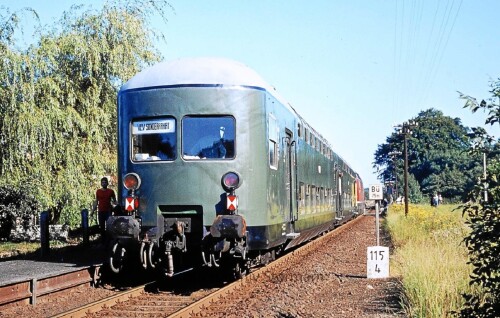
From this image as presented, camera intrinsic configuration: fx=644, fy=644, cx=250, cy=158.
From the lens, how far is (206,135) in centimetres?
972

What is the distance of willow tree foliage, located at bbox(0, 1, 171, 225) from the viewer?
669 inches

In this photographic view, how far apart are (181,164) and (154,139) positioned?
2.21ft

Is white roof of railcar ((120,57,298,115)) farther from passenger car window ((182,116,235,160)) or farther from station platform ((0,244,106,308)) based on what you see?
station platform ((0,244,106,308))

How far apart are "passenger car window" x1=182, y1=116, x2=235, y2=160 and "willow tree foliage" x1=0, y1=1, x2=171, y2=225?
853 cm

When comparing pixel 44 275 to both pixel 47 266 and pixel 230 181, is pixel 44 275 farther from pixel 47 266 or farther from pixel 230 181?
pixel 230 181

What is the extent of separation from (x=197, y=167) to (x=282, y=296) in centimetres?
226

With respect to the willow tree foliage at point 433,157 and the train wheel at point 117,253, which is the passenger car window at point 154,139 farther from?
the willow tree foliage at point 433,157

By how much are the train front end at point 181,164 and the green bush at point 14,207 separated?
1184cm

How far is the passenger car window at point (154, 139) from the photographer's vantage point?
9.72 meters

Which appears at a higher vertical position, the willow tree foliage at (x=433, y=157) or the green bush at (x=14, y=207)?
the willow tree foliage at (x=433, y=157)

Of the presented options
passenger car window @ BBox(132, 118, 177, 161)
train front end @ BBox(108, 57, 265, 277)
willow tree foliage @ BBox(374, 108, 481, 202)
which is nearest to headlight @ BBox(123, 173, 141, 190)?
train front end @ BBox(108, 57, 265, 277)

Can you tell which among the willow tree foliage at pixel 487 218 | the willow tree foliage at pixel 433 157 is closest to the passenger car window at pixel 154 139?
the willow tree foliage at pixel 487 218

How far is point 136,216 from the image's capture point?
375 inches

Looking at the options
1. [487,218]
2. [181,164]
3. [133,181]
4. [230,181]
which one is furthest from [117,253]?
[487,218]
